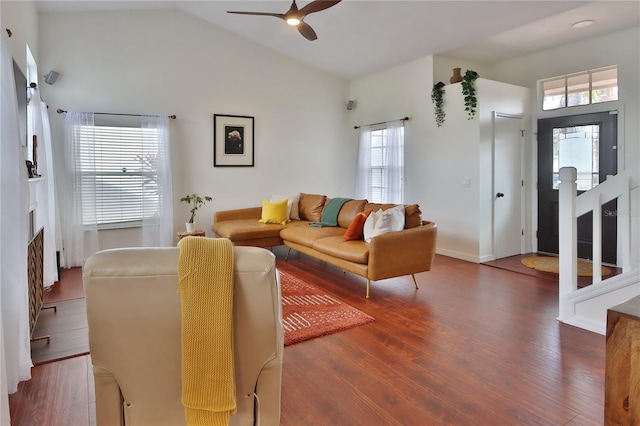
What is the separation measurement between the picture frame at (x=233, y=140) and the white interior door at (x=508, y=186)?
3.64 meters

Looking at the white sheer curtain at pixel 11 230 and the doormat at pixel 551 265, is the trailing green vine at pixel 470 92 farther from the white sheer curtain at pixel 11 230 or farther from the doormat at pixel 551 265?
the white sheer curtain at pixel 11 230

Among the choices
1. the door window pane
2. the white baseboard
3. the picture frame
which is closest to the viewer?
the door window pane

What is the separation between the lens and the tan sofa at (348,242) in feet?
12.5

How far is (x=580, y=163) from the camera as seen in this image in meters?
5.20

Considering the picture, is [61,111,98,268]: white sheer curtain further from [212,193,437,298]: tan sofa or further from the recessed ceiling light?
the recessed ceiling light

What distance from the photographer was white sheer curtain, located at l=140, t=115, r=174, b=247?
18.3 feet

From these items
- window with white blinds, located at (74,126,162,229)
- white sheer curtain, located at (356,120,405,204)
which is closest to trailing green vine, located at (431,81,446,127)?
white sheer curtain, located at (356,120,405,204)

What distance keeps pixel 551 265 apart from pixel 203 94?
5.35 m

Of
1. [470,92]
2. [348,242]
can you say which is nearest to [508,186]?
[470,92]

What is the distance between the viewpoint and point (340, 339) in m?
2.88

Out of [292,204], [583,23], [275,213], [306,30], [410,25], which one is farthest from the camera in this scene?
[292,204]

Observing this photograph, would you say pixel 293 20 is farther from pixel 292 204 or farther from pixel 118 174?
pixel 118 174

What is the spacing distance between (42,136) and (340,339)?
11.6 ft

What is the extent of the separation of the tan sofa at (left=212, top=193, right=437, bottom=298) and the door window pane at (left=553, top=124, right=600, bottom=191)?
2.34 m
